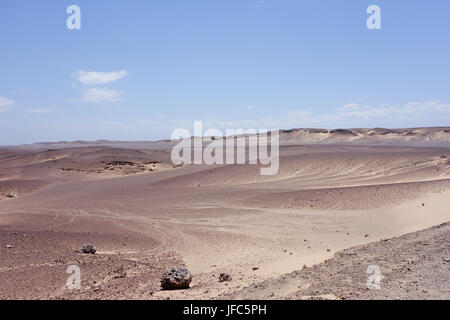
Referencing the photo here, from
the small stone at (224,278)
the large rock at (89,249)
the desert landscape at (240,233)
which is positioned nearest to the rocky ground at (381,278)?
the desert landscape at (240,233)

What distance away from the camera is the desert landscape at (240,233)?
23.4ft

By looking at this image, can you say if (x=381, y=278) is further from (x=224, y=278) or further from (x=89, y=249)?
(x=89, y=249)

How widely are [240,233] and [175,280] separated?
5955 millimetres

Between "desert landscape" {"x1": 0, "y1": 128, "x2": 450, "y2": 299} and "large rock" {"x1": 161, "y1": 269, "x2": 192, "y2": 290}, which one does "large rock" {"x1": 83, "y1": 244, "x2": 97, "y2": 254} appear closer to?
"desert landscape" {"x1": 0, "y1": 128, "x2": 450, "y2": 299}

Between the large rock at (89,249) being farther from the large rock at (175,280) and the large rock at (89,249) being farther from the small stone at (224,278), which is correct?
the small stone at (224,278)

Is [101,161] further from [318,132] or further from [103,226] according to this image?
[318,132]

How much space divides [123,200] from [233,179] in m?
7.82

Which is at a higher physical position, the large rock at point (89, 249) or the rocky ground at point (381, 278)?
the rocky ground at point (381, 278)

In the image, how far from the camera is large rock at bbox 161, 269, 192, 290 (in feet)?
24.2

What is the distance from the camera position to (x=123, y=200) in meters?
20.1

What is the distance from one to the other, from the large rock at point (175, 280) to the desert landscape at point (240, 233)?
0.70 feet

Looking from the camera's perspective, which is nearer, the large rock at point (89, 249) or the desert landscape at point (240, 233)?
the desert landscape at point (240, 233)

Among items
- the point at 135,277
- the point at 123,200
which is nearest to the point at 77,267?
the point at 135,277

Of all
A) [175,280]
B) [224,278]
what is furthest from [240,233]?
[175,280]
